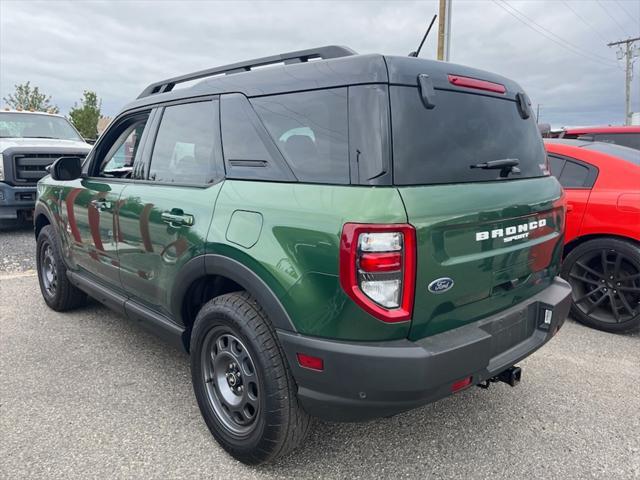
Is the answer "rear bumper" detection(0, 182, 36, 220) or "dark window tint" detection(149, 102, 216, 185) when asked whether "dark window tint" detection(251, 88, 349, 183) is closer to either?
"dark window tint" detection(149, 102, 216, 185)

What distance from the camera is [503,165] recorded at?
2.39m

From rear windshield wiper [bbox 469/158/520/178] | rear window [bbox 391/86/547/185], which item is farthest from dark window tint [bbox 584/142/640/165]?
rear windshield wiper [bbox 469/158/520/178]

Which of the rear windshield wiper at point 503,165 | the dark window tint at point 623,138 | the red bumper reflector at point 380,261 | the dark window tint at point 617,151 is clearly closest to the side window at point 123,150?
the red bumper reflector at point 380,261

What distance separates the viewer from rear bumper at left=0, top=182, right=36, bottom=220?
299 inches

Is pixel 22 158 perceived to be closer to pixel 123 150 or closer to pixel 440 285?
pixel 123 150

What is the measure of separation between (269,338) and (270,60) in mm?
1520

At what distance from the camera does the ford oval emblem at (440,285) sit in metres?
2.00

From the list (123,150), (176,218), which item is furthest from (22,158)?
(176,218)

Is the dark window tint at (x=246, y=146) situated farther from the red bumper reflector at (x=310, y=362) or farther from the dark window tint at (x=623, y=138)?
the dark window tint at (x=623, y=138)

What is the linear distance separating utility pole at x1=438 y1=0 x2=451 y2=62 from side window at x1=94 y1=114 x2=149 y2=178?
10.7 m

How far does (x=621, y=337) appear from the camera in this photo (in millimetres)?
4160

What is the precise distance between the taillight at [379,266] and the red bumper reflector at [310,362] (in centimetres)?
31

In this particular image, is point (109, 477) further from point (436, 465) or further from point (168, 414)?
point (436, 465)

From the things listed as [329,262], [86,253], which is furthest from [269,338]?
[86,253]
